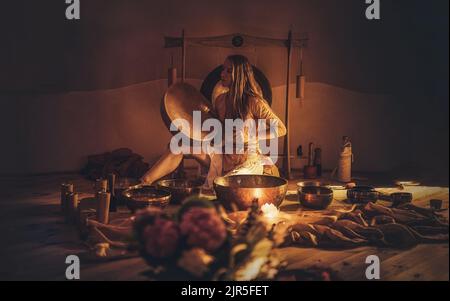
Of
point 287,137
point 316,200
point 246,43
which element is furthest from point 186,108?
point 316,200

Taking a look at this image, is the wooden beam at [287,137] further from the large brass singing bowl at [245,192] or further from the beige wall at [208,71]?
the large brass singing bowl at [245,192]

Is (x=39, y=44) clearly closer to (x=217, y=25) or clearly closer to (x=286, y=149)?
(x=217, y=25)

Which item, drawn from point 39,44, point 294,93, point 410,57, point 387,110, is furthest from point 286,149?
point 39,44

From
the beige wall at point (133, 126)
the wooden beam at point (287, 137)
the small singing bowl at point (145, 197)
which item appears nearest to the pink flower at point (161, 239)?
the small singing bowl at point (145, 197)

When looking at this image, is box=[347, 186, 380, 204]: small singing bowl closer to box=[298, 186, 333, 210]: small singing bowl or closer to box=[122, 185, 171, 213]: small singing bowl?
box=[298, 186, 333, 210]: small singing bowl

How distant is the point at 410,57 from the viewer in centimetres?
604

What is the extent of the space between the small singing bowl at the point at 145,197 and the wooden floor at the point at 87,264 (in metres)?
0.44

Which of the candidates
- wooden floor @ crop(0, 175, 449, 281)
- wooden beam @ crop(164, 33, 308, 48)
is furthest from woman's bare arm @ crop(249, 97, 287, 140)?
wooden floor @ crop(0, 175, 449, 281)

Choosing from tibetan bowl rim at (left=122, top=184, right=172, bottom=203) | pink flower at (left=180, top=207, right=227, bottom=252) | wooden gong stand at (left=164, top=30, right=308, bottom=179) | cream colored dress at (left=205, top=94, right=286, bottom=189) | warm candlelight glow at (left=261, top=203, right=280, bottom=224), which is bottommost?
warm candlelight glow at (left=261, top=203, right=280, bottom=224)

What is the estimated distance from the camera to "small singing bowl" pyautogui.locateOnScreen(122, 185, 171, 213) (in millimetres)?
3910

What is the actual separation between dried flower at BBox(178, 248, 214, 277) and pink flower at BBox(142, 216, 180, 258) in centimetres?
5

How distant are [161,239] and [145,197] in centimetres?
201

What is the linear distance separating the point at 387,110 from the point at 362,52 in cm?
69
